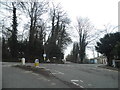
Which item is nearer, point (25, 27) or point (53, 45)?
point (25, 27)

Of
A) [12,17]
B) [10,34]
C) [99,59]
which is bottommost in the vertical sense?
[99,59]

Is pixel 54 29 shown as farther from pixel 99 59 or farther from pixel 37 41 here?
pixel 99 59

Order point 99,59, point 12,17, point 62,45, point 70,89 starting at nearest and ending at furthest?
point 70,89
point 12,17
point 62,45
point 99,59

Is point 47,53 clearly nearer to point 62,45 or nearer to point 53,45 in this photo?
point 53,45

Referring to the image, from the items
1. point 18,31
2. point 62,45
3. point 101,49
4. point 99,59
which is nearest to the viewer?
point 101,49

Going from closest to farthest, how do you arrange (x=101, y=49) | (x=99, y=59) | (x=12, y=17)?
(x=101, y=49) < (x=12, y=17) < (x=99, y=59)

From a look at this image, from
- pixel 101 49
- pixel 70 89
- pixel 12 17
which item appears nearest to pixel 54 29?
pixel 12 17

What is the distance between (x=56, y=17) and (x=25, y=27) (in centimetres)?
1045

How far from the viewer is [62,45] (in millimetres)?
70375

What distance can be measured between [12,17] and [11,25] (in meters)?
2.19

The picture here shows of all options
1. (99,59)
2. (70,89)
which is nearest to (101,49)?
(70,89)

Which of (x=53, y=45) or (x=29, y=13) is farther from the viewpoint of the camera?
(x=53, y=45)

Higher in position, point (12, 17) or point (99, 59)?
point (12, 17)

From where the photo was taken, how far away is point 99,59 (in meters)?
110
